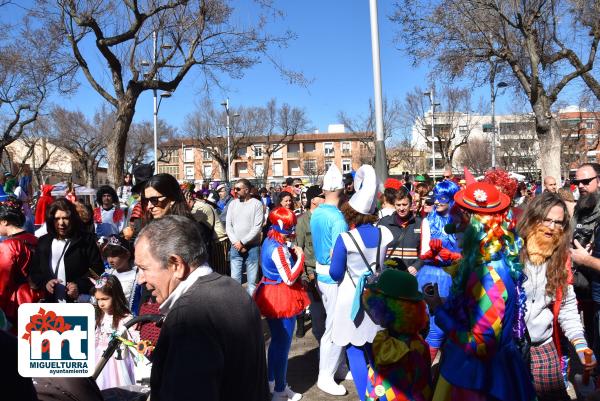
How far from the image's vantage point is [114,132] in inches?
477

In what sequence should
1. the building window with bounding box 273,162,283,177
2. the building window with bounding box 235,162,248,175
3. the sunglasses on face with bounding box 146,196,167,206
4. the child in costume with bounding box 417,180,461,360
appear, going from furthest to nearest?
the building window with bounding box 273,162,283,177 < the building window with bounding box 235,162,248,175 < the child in costume with bounding box 417,180,461,360 < the sunglasses on face with bounding box 146,196,167,206

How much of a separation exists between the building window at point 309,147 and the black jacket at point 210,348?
7903 cm

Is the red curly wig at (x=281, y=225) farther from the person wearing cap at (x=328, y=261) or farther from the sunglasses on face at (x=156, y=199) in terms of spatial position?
the sunglasses on face at (x=156, y=199)

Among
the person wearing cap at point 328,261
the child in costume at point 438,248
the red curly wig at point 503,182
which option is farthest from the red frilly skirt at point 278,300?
the red curly wig at point 503,182

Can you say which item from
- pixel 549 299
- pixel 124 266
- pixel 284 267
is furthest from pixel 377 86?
pixel 549 299

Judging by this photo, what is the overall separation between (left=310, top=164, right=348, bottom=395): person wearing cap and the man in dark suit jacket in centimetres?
254

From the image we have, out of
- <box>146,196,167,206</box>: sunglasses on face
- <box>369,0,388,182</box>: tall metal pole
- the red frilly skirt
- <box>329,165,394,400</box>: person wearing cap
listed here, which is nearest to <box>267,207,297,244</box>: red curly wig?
the red frilly skirt

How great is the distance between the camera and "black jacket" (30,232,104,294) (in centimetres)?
476

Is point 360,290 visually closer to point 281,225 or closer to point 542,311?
point 281,225

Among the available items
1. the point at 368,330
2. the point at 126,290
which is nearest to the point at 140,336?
the point at 126,290

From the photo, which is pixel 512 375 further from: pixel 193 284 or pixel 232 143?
pixel 232 143

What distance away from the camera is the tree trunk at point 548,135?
14578 mm

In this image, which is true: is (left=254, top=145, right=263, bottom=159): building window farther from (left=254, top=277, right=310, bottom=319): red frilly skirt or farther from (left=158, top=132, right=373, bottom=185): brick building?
(left=254, top=277, right=310, bottom=319): red frilly skirt

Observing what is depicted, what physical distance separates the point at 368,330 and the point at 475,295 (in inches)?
58.8
